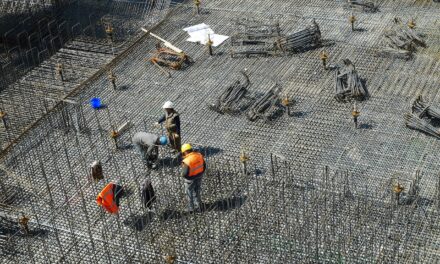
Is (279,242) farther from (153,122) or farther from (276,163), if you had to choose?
(153,122)

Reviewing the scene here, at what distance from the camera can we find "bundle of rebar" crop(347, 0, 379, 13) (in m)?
22.9

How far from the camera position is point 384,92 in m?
19.1

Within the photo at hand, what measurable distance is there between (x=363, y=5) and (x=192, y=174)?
32.9 feet

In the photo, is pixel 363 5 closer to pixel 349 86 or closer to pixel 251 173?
pixel 349 86

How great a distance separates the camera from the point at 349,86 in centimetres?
1906

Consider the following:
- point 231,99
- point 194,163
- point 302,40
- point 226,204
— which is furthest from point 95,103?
point 302,40

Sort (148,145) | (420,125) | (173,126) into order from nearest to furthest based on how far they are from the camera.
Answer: (148,145) < (173,126) < (420,125)

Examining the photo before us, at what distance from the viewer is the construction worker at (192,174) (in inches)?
600

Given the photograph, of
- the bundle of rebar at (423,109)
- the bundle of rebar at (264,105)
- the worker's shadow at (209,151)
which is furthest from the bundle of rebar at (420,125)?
the worker's shadow at (209,151)

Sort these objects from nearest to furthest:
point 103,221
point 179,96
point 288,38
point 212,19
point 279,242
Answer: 1. point 279,242
2. point 103,221
3. point 179,96
4. point 288,38
5. point 212,19

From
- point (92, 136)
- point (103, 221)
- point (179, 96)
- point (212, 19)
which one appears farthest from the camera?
point (212, 19)

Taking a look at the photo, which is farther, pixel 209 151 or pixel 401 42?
pixel 401 42

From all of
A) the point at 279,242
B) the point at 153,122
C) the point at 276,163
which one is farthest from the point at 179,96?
the point at 279,242

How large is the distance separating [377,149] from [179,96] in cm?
521
